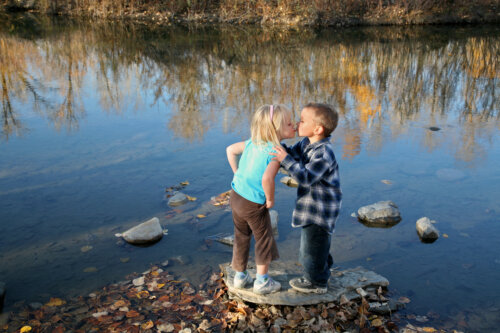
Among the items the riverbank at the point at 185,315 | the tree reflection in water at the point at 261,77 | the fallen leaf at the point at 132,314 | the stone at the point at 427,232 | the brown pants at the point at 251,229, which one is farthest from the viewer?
the tree reflection in water at the point at 261,77

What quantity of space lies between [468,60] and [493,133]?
6.71 metres

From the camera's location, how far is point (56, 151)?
735cm

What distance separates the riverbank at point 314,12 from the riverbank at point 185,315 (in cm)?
2007

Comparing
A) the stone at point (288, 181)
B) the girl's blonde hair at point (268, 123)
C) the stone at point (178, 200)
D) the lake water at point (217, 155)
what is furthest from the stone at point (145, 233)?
the girl's blonde hair at point (268, 123)

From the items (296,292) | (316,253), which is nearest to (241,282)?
(296,292)

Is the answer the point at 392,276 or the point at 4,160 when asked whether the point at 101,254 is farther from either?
the point at 4,160

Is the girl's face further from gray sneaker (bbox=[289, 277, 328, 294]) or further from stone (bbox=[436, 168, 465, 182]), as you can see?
stone (bbox=[436, 168, 465, 182])

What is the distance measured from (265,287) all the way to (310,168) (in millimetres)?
1090

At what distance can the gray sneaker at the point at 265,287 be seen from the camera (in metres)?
3.54

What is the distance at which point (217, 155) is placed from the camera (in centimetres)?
710

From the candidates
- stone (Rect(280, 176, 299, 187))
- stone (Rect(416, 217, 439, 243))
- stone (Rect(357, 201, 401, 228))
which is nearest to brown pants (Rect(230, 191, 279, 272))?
stone (Rect(357, 201, 401, 228))

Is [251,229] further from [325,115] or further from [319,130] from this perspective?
[325,115]

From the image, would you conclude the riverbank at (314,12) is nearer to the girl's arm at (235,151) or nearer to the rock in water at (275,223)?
the rock in water at (275,223)

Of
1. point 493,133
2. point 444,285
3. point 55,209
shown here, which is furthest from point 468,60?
point 55,209
